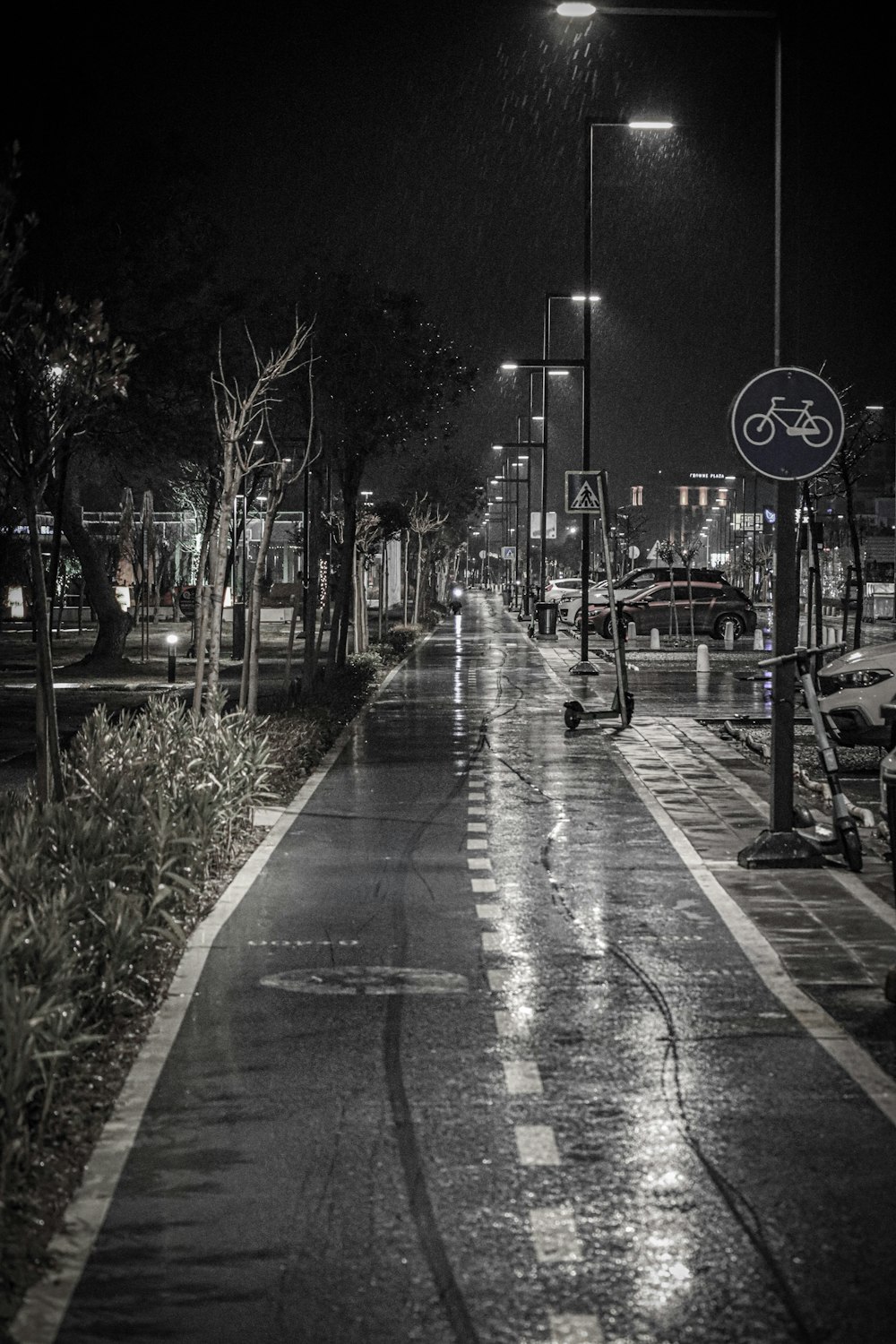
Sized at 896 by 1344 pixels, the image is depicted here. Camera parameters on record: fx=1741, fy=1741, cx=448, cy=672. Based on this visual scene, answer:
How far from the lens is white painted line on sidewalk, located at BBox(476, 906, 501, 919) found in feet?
31.1

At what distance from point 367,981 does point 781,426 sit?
4.71 m

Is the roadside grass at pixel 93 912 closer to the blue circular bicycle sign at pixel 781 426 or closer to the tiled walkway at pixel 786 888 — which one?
the tiled walkway at pixel 786 888

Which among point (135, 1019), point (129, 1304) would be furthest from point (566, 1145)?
point (135, 1019)

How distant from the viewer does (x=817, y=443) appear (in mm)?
10719

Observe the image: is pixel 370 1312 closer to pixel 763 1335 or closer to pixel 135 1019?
pixel 763 1335

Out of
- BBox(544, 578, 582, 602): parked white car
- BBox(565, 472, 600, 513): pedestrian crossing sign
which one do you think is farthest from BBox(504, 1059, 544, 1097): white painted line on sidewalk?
BBox(544, 578, 582, 602): parked white car

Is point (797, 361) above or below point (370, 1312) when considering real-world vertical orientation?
above

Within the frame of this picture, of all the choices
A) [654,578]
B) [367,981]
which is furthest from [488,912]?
[654,578]

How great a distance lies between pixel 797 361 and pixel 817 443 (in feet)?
2.44

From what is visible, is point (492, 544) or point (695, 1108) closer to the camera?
point (695, 1108)

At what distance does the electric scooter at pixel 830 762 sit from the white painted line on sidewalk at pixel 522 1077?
409 cm

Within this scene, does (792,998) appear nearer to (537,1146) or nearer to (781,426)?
(537,1146)

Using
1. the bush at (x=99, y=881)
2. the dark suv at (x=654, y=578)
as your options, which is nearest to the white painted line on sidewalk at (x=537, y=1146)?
the bush at (x=99, y=881)

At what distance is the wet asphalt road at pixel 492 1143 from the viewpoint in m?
4.35
